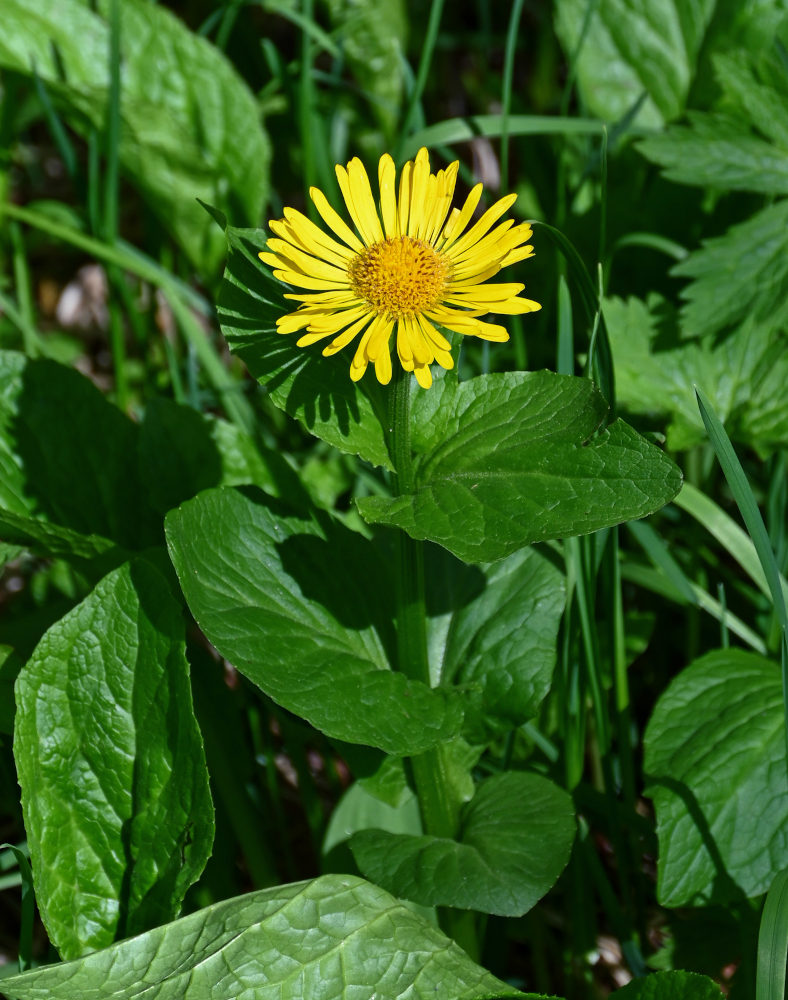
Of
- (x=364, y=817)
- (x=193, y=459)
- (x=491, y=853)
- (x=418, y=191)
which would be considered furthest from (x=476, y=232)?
(x=364, y=817)

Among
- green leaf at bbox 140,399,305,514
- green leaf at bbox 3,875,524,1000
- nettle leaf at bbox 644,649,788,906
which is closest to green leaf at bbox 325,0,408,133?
green leaf at bbox 140,399,305,514

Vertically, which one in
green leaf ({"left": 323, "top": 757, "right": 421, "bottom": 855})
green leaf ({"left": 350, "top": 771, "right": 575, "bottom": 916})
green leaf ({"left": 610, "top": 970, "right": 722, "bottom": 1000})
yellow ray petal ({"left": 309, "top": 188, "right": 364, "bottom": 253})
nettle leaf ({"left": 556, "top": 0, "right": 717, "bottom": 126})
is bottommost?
green leaf ({"left": 323, "top": 757, "right": 421, "bottom": 855})

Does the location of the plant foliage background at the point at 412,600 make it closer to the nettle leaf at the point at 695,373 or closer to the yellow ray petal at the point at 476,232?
the nettle leaf at the point at 695,373

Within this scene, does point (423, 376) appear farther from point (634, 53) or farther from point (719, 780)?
point (634, 53)

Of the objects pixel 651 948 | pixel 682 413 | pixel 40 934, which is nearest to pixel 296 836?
pixel 40 934

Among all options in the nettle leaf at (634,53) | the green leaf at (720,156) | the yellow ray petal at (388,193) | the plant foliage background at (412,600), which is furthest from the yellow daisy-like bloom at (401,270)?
the nettle leaf at (634,53)

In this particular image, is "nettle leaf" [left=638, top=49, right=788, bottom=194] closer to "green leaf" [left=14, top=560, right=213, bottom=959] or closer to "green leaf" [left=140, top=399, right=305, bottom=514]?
"green leaf" [left=140, top=399, right=305, bottom=514]
